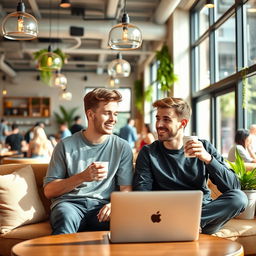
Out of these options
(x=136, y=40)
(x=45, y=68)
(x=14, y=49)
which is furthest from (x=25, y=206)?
(x=14, y=49)

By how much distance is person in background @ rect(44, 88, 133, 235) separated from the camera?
2545mm

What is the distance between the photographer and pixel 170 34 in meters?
8.42

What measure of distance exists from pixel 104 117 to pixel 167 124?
396mm

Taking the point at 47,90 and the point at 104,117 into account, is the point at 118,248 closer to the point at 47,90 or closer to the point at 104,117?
the point at 104,117

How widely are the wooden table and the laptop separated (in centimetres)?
4

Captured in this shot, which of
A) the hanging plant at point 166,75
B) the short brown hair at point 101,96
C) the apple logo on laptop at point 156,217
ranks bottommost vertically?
the apple logo on laptop at point 156,217

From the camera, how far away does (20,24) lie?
10.6 feet

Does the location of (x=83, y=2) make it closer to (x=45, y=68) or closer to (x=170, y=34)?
(x=170, y=34)

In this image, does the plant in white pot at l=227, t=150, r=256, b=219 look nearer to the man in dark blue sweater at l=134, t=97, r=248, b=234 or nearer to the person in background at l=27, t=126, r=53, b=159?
the man in dark blue sweater at l=134, t=97, r=248, b=234

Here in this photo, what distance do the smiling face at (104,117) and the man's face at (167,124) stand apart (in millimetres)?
292

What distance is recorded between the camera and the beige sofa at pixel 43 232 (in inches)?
104

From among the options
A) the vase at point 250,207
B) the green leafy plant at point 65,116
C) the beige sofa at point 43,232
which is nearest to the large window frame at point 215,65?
the vase at point 250,207

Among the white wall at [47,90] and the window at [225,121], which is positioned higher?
the white wall at [47,90]

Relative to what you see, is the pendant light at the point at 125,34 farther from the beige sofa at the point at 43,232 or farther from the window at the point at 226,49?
the window at the point at 226,49
